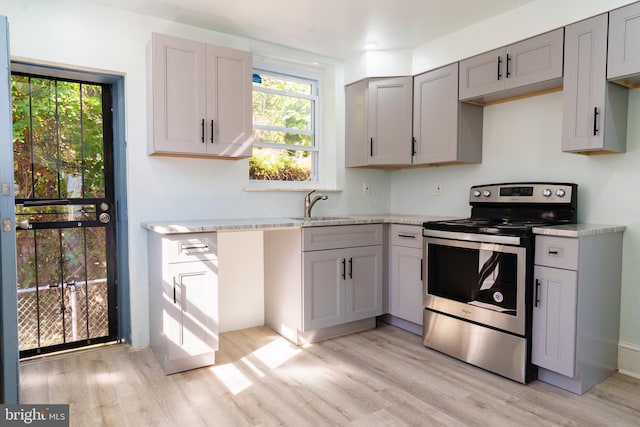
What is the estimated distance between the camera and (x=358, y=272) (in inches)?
121

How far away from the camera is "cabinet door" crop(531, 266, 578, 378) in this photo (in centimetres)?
213

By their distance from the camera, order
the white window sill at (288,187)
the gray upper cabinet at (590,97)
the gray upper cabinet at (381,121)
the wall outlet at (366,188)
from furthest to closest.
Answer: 1. the wall outlet at (366,188)
2. the gray upper cabinet at (381,121)
3. the white window sill at (288,187)
4. the gray upper cabinet at (590,97)

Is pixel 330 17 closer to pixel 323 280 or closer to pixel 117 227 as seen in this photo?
pixel 323 280

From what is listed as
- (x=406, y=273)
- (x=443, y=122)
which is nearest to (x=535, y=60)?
(x=443, y=122)

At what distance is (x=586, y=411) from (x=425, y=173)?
217cm

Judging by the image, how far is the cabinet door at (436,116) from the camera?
3.04 meters

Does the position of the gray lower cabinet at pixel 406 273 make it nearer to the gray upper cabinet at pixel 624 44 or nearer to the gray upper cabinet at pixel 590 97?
the gray upper cabinet at pixel 590 97

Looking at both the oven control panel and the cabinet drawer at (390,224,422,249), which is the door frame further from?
the oven control panel

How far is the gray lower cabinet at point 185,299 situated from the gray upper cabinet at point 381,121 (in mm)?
1635

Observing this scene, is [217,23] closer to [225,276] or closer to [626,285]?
[225,276]

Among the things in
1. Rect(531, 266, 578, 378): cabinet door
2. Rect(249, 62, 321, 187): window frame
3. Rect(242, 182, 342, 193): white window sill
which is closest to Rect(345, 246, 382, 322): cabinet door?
Rect(242, 182, 342, 193): white window sill

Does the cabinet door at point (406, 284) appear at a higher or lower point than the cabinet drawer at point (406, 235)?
lower

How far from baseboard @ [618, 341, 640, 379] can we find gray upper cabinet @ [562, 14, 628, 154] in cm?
118

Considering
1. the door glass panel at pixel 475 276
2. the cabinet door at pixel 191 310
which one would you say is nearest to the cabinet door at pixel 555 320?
the door glass panel at pixel 475 276
